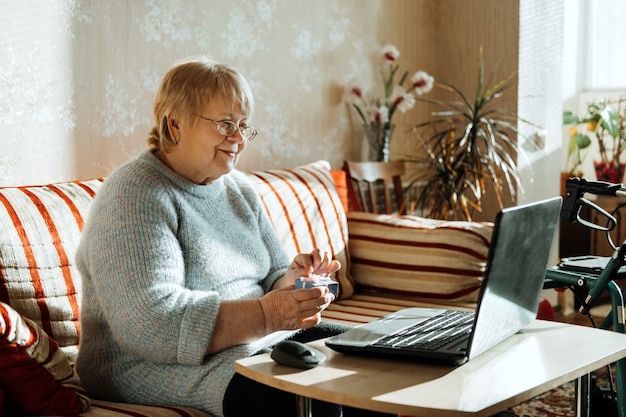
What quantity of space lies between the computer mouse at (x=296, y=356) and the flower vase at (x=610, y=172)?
3.50 m

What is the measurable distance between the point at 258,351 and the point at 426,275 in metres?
1.18

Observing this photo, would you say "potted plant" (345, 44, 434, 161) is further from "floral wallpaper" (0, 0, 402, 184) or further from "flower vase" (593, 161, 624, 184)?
"flower vase" (593, 161, 624, 184)

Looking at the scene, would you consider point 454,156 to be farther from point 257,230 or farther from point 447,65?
point 257,230

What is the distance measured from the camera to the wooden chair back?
3.42m

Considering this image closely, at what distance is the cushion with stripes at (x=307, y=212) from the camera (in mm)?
2730

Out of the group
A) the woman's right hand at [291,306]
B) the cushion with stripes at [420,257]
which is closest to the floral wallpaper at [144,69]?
the cushion with stripes at [420,257]

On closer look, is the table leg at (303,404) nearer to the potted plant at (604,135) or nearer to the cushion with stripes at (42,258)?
the cushion with stripes at (42,258)

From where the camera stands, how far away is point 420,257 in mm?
2859

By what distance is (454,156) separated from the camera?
3.73 metres

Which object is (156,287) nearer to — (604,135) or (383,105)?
(383,105)

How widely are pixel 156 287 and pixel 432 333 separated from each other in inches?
21.5

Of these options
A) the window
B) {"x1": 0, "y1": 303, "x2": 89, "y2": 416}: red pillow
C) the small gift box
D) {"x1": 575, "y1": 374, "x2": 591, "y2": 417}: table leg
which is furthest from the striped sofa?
the window

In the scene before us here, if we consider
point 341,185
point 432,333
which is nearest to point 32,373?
point 432,333

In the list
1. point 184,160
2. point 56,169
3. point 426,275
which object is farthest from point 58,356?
point 426,275
